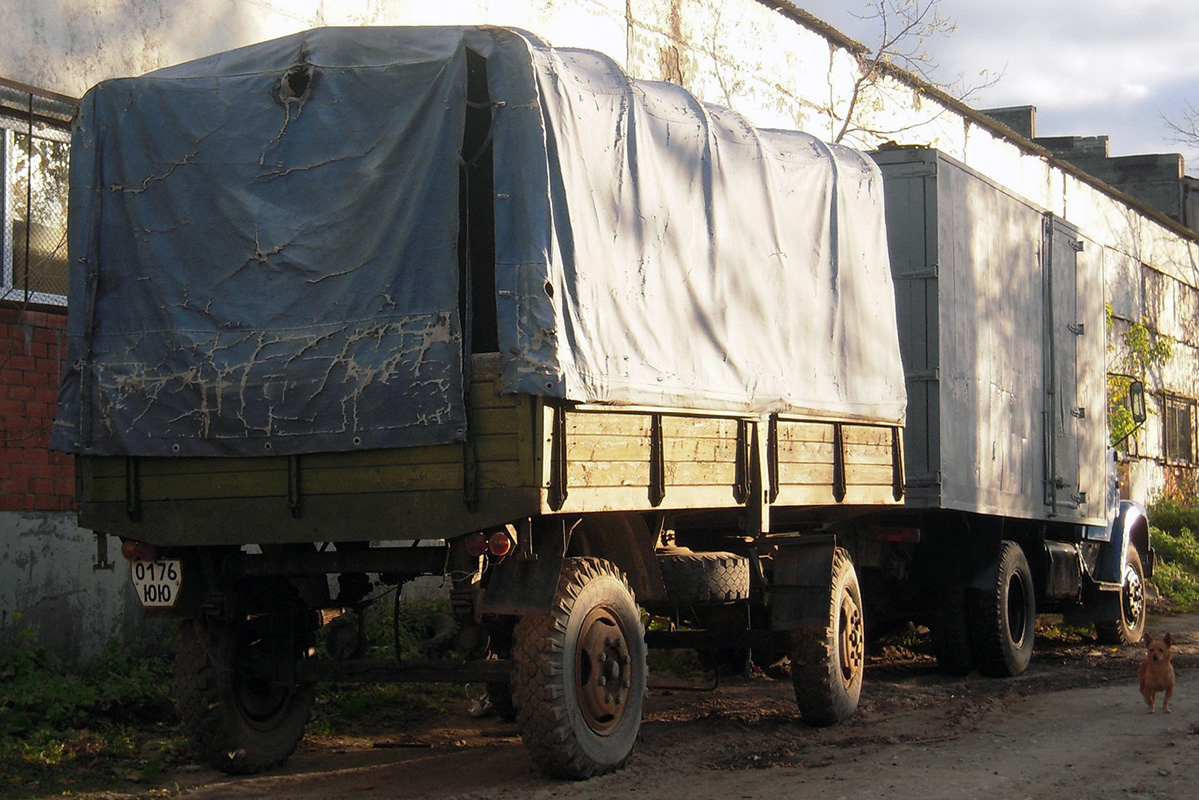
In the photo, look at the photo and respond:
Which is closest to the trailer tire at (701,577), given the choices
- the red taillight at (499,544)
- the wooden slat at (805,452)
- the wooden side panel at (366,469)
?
the wooden slat at (805,452)

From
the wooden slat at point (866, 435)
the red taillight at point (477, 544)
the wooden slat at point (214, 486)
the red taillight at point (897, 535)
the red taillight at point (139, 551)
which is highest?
the wooden slat at point (866, 435)

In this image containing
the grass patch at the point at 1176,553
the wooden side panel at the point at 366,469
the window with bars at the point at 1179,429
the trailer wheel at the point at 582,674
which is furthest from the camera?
the window with bars at the point at 1179,429

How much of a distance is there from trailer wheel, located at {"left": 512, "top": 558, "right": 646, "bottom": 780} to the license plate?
171cm

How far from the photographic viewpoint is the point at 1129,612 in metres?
14.3

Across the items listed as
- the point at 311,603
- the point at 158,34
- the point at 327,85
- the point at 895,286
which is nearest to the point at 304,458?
the point at 311,603

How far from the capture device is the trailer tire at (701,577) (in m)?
7.74

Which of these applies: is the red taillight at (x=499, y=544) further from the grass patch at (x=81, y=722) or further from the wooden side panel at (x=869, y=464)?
the wooden side panel at (x=869, y=464)

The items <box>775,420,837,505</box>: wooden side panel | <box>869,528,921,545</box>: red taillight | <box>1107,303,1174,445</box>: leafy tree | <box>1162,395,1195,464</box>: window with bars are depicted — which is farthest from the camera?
<box>1162,395,1195,464</box>: window with bars

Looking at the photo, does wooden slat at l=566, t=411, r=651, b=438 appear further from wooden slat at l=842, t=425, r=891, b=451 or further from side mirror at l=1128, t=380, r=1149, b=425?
side mirror at l=1128, t=380, r=1149, b=425

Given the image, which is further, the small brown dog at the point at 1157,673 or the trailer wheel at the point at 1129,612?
the trailer wheel at the point at 1129,612

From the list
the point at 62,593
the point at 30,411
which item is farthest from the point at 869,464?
the point at 30,411

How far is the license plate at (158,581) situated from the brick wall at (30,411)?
2.07 metres

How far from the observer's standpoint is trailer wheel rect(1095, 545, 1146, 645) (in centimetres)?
1408

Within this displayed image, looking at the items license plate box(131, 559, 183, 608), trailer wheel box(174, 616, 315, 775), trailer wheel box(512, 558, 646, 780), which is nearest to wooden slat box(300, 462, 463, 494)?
trailer wheel box(512, 558, 646, 780)
